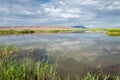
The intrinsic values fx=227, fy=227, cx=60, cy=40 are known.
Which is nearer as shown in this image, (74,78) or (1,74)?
(1,74)

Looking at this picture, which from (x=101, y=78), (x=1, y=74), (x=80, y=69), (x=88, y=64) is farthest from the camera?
(x=88, y=64)

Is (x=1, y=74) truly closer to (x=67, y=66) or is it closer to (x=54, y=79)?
(x=54, y=79)

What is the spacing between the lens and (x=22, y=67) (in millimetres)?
12961

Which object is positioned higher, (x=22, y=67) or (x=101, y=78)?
(x=22, y=67)

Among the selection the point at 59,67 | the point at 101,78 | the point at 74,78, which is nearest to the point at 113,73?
the point at 101,78

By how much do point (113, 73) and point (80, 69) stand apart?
8.50 ft

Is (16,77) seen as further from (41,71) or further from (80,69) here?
(80,69)

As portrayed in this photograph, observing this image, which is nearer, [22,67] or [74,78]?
[22,67]

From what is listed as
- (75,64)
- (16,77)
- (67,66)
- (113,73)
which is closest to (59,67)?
(67,66)

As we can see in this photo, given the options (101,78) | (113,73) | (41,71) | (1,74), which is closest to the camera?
(1,74)

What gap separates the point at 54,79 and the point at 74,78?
1.71 meters

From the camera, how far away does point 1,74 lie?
35.6 ft

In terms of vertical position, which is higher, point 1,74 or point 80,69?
point 1,74

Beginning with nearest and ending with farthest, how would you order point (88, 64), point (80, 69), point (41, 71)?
1. point (41, 71)
2. point (80, 69)
3. point (88, 64)
